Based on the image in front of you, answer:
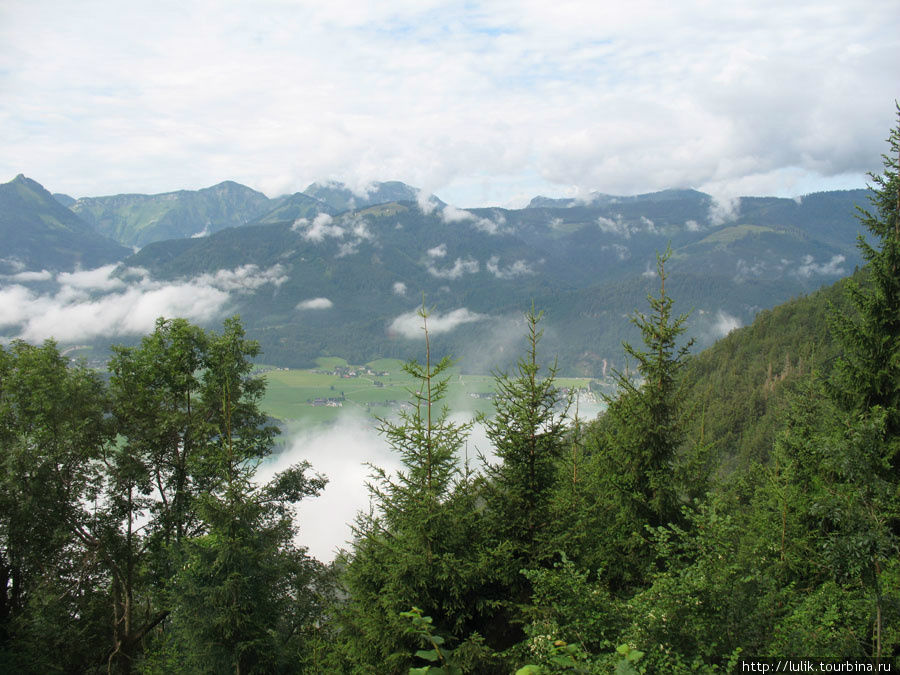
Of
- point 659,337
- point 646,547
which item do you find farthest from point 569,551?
point 659,337

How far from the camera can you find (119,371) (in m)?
18.5

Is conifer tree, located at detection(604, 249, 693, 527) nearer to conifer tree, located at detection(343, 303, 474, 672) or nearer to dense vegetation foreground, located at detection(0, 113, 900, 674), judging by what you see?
dense vegetation foreground, located at detection(0, 113, 900, 674)

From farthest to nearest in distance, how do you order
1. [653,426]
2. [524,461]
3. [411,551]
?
[653,426] < [524,461] < [411,551]

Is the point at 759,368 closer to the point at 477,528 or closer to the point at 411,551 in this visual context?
the point at 477,528

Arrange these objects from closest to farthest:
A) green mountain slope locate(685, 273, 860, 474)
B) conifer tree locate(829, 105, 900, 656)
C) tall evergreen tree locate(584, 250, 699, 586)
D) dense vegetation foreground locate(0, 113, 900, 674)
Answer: dense vegetation foreground locate(0, 113, 900, 674)
tall evergreen tree locate(584, 250, 699, 586)
conifer tree locate(829, 105, 900, 656)
green mountain slope locate(685, 273, 860, 474)

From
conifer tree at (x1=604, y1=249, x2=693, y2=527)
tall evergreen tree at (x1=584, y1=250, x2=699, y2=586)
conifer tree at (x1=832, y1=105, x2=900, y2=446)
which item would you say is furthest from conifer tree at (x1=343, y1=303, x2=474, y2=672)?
conifer tree at (x1=832, y1=105, x2=900, y2=446)

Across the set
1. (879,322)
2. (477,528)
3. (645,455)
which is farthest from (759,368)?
(477,528)

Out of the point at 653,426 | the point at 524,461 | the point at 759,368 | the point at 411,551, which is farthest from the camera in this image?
the point at 759,368

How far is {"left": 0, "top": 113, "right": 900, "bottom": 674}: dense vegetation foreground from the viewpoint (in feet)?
27.8

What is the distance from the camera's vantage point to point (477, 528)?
35.4ft

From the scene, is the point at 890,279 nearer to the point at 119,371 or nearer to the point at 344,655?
the point at 344,655

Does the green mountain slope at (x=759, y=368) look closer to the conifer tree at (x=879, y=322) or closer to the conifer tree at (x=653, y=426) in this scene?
the conifer tree at (x=879, y=322)

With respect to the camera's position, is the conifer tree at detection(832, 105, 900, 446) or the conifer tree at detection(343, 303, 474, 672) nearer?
the conifer tree at detection(343, 303, 474, 672)

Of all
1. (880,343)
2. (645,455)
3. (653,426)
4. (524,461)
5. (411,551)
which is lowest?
(411,551)
